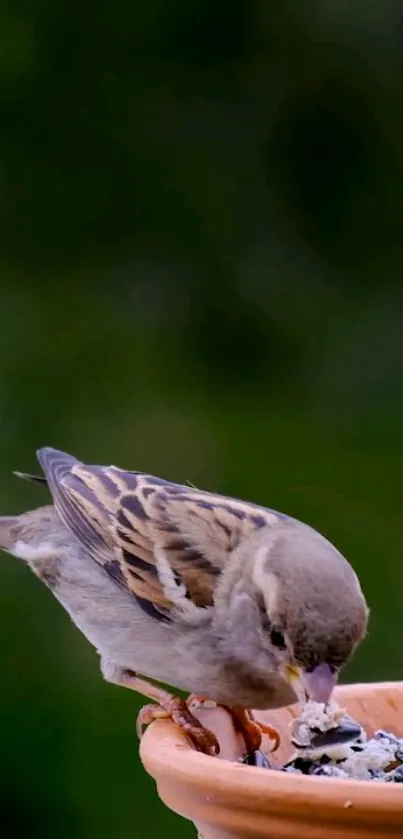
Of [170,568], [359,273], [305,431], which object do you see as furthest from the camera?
[359,273]

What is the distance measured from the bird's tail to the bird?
0.08 meters

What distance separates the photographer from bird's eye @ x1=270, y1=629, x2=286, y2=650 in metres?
1.73

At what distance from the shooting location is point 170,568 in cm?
193

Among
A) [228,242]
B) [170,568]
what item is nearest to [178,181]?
[228,242]

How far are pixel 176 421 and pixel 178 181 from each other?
2.50ft

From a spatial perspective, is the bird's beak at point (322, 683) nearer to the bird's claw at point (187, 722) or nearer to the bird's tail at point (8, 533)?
the bird's claw at point (187, 722)

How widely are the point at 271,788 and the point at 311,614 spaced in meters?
0.30

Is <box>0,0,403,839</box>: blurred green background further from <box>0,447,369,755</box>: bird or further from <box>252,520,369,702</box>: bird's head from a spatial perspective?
<box>252,520,369,702</box>: bird's head

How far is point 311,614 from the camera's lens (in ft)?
5.40

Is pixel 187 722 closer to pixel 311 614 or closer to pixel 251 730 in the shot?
pixel 251 730

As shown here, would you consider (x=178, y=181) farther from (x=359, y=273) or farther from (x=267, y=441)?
(x=267, y=441)

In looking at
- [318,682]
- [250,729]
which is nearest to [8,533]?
[250,729]

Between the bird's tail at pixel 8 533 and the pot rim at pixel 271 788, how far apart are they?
86cm

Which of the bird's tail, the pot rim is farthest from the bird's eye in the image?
the bird's tail
